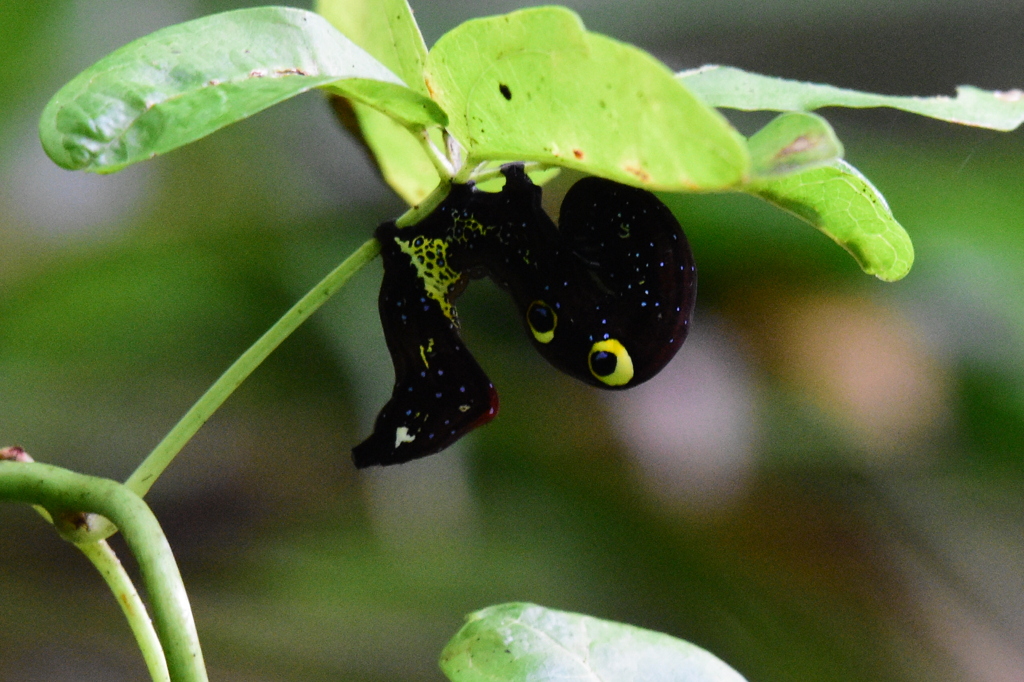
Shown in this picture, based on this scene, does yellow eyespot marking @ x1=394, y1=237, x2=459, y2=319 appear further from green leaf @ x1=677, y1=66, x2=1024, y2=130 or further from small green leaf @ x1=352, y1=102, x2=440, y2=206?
green leaf @ x1=677, y1=66, x2=1024, y2=130

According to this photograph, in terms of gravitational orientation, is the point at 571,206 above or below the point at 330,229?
above

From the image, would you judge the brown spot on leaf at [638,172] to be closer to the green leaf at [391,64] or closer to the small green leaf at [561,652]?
the green leaf at [391,64]

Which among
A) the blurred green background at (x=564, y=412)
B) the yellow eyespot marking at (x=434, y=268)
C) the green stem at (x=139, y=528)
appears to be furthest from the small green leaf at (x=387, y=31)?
the blurred green background at (x=564, y=412)

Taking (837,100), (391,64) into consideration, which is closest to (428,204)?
(391,64)

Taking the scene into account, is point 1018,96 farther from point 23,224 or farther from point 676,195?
point 23,224

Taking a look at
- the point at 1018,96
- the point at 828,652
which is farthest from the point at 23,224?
the point at 828,652

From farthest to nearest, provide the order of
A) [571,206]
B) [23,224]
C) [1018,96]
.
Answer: [23,224] < [571,206] < [1018,96]

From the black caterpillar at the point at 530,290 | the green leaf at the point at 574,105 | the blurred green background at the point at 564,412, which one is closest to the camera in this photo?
the green leaf at the point at 574,105
